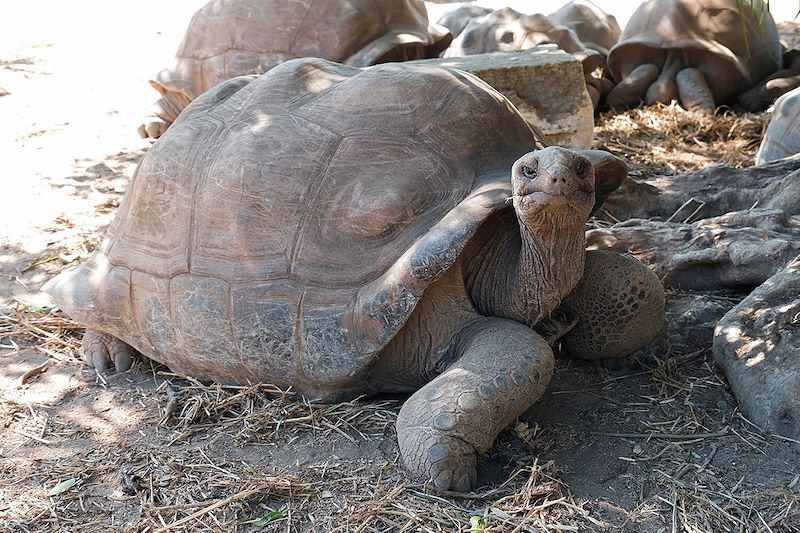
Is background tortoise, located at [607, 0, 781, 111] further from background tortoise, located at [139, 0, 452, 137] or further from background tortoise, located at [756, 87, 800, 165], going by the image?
background tortoise, located at [756, 87, 800, 165]

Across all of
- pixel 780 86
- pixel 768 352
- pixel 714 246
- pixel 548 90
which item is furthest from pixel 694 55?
pixel 768 352

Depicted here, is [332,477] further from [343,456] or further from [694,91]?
[694,91]

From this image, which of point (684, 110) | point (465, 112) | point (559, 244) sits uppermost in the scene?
point (465, 112)

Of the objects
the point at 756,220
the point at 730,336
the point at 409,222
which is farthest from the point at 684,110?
the point at 409,222

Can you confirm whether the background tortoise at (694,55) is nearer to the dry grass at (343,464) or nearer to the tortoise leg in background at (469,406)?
the dry grass at (343,464)

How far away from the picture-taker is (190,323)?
3.22m

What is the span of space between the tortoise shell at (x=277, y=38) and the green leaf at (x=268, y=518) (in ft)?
15.9

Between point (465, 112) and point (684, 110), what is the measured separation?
4788 millimetres

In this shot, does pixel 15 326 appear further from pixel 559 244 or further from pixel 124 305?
pixel 559 244

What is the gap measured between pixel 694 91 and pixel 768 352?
16.3ft

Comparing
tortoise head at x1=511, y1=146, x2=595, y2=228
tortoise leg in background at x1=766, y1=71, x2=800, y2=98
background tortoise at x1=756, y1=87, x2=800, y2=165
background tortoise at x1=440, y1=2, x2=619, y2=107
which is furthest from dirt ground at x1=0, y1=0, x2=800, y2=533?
background tortoise at x1=440, y1=2, x2=619, y2=107

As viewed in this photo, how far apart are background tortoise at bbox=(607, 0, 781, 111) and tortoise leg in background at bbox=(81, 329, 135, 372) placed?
17.6ft

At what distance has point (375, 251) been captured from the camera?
2941 millimetres

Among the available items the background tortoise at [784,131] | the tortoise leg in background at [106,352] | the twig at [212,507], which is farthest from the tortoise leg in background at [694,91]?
the twig at [212,507]
